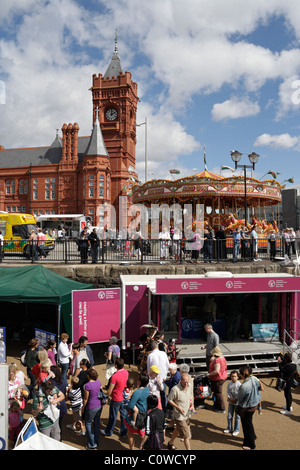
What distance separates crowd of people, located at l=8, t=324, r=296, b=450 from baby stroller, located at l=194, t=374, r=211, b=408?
43mm

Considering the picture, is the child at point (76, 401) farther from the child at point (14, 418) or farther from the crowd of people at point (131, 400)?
the child at point (14, 418)

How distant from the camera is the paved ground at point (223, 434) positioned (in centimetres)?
654

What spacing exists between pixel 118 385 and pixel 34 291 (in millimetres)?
5143

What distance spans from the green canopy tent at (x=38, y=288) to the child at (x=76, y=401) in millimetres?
3646

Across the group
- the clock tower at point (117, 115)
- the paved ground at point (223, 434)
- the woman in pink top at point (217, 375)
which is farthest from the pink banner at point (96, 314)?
the clock tower at point (117, 115)

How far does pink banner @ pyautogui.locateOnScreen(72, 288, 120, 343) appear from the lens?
1064 cm

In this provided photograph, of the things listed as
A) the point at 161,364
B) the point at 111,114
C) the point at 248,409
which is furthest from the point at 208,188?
the point at 111,114

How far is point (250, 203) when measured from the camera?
86.2ft

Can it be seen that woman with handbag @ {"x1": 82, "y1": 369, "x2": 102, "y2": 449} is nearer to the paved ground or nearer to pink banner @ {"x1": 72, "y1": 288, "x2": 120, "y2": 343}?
the paved ground

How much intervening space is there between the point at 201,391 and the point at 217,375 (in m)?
0.63

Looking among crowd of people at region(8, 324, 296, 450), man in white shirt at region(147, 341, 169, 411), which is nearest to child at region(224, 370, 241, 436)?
crowd of people at region(8, 324, 296, 450)

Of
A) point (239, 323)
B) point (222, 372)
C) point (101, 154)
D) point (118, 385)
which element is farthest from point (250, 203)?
point (101, 154)
